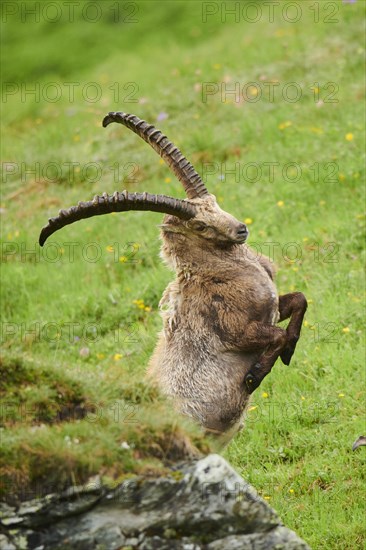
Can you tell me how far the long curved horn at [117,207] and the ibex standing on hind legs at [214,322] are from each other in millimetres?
19

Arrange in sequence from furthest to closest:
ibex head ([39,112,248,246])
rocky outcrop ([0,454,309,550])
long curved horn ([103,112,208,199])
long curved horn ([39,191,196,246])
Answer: long curved horn ([103,112,208,199])
ibex head ([39,112,248,246])
long curved horn ([39,191,196,246])
rocky outcrop ([0,454,309,550])

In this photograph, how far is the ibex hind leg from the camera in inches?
355

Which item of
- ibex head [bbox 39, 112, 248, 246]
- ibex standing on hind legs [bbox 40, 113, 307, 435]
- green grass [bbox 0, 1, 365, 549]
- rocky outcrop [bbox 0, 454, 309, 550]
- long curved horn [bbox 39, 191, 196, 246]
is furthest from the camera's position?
ibex standing on hind legs [bbox 40, 113, 307, 435]

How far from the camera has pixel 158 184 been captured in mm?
17156

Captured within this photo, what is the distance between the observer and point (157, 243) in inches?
595

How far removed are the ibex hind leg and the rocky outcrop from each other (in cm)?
330

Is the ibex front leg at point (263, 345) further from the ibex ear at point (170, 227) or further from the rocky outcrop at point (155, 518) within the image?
the rocky outcrop at point (155, 518)

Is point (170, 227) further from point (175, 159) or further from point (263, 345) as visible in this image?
point (263, 345)

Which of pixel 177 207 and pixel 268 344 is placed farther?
pixel 268 344

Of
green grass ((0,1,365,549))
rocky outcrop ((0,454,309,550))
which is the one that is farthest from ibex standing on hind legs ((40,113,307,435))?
rocky outcrop ((0,454,309,550))

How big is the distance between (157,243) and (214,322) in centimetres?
637

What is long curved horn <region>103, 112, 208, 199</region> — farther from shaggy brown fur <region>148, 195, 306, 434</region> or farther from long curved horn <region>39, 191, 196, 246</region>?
long curved horn <region>39, 191, 196, 246</region>

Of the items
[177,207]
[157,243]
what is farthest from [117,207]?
[157,243]

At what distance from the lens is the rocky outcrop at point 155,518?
17.9ft
